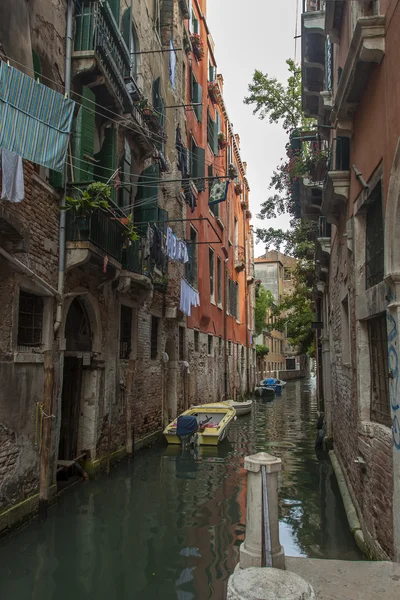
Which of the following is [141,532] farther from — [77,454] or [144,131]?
[144,131]

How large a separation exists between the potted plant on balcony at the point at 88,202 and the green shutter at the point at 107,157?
1.56 meters

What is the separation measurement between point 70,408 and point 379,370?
6150 millimetres

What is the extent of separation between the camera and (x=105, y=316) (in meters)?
10.1

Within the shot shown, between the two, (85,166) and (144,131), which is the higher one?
(144,131)

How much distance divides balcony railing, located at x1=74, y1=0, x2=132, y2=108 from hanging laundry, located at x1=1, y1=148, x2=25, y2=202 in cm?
346

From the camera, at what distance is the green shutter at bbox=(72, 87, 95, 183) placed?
27.9ft

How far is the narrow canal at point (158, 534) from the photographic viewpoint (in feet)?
17.0

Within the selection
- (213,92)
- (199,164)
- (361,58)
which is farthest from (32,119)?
(213,92)

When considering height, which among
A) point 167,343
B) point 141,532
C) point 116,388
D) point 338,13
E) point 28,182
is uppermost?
point 338,13

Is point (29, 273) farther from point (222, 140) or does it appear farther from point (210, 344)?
point (222, 140)

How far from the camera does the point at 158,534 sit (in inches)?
259

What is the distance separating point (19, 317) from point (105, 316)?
119 inches

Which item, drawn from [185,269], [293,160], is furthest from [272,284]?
[293,160]

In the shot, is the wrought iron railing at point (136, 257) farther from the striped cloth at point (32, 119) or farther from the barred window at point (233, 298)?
the barred window at point (233, 298)
